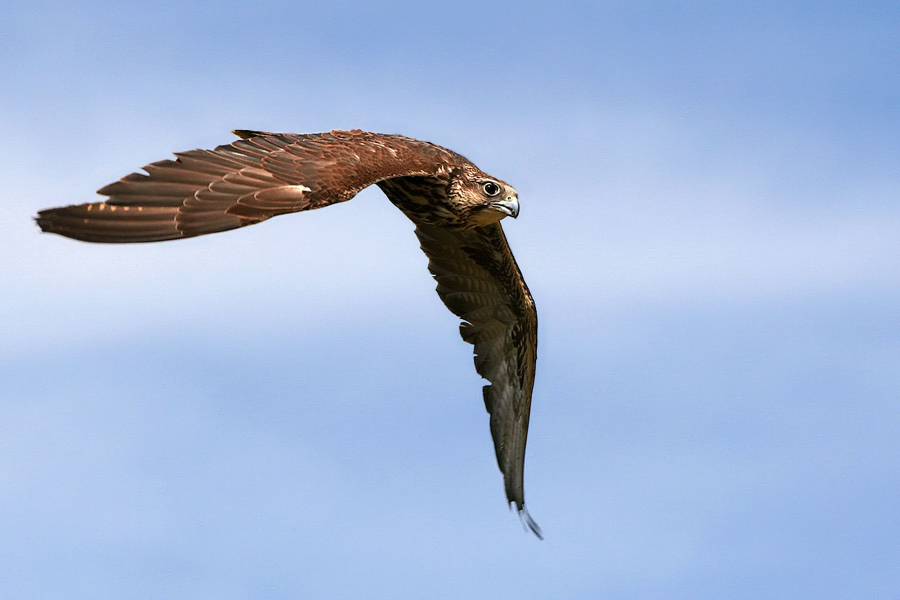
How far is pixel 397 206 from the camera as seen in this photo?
47.9ft

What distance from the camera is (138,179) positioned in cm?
1053

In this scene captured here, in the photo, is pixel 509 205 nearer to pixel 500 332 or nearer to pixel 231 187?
pixel 500 332

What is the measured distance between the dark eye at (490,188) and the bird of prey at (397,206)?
11 mm

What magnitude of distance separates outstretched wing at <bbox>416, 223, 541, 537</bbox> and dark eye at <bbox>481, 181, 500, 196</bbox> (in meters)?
1.98

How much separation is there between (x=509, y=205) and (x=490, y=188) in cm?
28

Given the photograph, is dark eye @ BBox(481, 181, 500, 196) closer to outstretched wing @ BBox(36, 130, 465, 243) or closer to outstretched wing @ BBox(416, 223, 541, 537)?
outstretched wing @ BBox(36, 130, 465, 243)

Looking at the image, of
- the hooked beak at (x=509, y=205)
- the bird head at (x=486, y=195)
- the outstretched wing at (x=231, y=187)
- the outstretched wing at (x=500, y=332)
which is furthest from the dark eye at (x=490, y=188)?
the outstretched wing at (x=500, y=332)

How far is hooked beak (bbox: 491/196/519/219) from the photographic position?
13883 mm

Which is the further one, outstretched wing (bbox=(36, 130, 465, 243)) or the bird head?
the bird head

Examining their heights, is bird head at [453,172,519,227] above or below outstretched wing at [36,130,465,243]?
above

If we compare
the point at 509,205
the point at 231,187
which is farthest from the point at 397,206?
the point at 231,187

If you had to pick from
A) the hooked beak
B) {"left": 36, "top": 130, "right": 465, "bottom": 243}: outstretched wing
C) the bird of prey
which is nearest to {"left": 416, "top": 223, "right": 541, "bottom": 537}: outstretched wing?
the bird of prey

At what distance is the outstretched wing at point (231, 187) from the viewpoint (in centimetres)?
1003

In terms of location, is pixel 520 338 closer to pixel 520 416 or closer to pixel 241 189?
pixel 520 416
